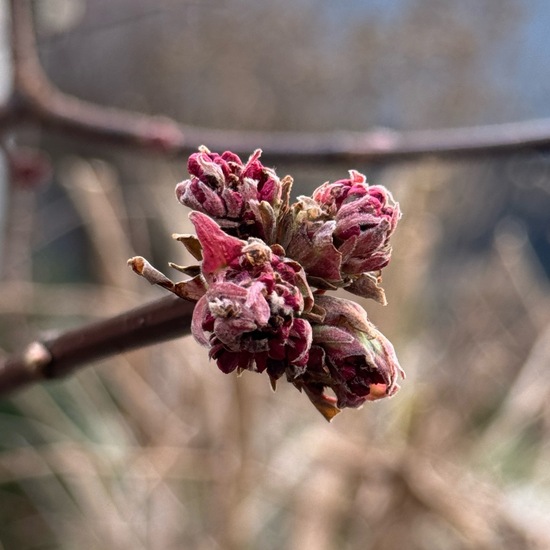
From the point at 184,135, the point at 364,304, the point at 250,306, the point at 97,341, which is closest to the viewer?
the point at 250,306

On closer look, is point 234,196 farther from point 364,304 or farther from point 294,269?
point 364,304

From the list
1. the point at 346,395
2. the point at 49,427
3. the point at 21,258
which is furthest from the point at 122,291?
the point at 346,395

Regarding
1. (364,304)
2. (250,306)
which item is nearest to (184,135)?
(364,304)

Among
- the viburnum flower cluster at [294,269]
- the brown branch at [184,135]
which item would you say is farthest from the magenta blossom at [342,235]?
the brown branch at [184,135]

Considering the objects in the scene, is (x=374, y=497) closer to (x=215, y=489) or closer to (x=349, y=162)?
(x=215, y=489)

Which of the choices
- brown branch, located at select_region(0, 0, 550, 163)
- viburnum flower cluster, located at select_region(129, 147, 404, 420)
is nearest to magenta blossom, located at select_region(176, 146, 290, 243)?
viburnum flower cluster, located at select_region(129, 147, 404, 420)

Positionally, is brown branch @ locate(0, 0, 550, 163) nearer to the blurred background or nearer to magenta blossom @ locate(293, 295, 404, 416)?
the blurred background
